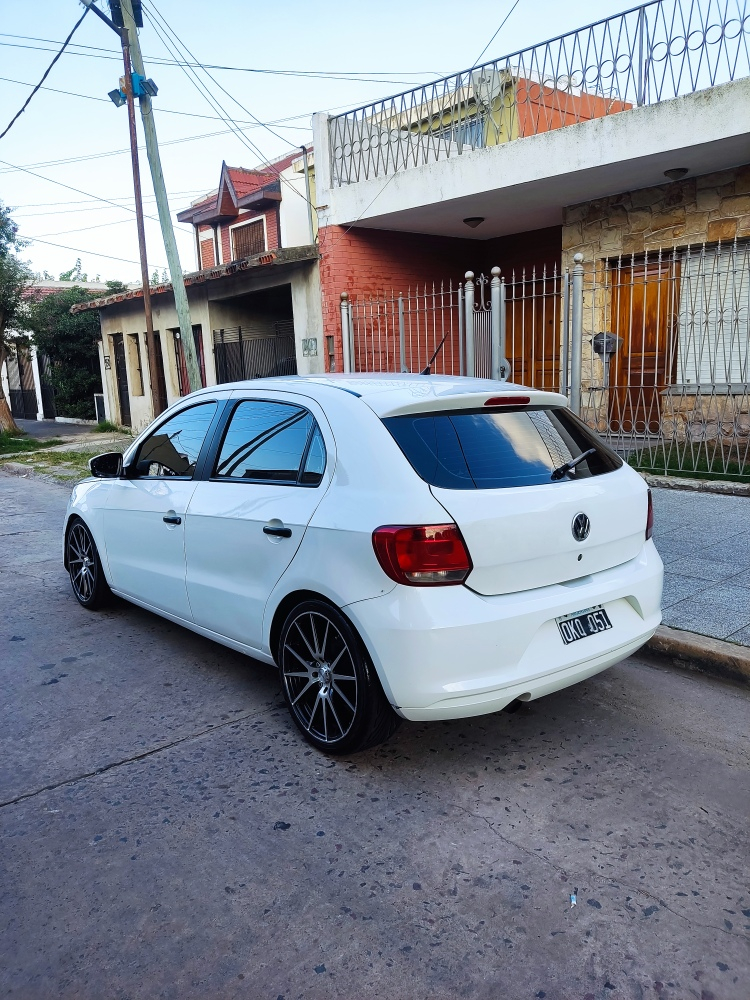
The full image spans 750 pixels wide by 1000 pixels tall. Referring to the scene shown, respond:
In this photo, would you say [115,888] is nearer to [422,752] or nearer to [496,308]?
[422,752]

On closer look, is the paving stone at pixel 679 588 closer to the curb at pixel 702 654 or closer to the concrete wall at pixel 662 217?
the curb at pixel 702 654

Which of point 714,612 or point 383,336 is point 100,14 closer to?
point 383,336

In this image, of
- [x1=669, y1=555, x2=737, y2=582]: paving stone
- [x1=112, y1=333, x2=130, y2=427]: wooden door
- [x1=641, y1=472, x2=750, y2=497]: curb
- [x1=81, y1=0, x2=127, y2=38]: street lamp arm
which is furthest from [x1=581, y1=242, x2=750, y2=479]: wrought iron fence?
[x1=112, y1=333, x2=130, y2=427]: wooden door

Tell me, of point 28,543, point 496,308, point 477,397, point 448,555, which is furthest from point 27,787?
point 496,308

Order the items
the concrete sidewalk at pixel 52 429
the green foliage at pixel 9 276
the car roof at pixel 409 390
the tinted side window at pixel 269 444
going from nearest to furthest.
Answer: the car roof at pixel 409 390 → the tinted side window at pixel 269 444 → the green foliage at pixel 9 276 → the concrete sidewalk at pixel 52 429

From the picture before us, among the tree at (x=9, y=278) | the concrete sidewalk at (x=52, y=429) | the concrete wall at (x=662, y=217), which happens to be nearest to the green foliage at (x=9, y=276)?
the tree at (x=9, y=278)

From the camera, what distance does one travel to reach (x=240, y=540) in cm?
370

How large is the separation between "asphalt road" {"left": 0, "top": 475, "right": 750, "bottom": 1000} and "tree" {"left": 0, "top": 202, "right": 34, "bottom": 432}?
17559 millimetres

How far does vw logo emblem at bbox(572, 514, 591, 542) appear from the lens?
125 inches

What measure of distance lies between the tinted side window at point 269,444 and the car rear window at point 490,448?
0.49 m

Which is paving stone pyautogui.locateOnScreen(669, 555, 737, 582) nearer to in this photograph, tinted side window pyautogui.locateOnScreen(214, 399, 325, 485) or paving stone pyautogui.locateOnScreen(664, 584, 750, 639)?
paving stone pyautogui.locateOnScreen(664, 584, 750, 639)

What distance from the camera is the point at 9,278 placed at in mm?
18953

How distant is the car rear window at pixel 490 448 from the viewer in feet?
10.1

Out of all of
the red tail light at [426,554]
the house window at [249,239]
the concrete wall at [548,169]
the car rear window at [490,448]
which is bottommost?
the red tail light at [426,554]
